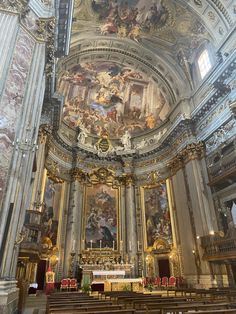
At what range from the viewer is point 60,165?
1798cm

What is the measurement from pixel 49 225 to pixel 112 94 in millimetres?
11811

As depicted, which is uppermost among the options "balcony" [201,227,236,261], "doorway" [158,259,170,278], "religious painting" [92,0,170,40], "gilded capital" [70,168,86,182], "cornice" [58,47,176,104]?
"religious painting" [92,0,170,40]

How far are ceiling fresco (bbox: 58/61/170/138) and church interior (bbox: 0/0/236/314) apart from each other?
0.09 m

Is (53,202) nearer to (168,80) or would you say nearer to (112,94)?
(112,94)

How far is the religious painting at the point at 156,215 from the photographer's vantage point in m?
16.8

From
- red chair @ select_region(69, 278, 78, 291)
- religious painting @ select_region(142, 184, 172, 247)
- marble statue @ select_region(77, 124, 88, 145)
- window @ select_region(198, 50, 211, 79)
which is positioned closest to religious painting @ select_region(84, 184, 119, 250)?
religious painting @ select_region(142, 184, 172, 247)

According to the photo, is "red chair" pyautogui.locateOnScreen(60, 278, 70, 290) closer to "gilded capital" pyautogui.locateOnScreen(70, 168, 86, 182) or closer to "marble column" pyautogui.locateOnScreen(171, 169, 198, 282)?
"marble column" pyautogui.locateOnScreen(171, 169, 198, 282)

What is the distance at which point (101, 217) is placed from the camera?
17906mm

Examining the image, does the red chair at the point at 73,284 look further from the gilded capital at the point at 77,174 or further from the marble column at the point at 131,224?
the gilded capital at the point at 77,174

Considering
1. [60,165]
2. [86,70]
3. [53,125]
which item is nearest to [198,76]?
[86,70]

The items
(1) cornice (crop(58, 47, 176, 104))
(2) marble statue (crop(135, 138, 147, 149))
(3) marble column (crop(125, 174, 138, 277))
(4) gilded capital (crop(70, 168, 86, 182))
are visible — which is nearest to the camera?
(3) marble column (crop(125, 174, 138, 277))

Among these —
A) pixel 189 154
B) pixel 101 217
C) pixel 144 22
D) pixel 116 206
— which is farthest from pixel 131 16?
pixel 101 217

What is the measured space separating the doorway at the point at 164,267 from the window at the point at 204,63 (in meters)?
12.7

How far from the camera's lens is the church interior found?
30.9 ft
